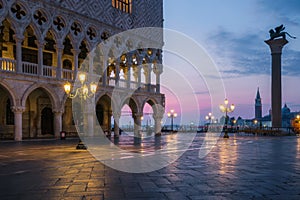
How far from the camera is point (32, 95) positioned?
2772cm

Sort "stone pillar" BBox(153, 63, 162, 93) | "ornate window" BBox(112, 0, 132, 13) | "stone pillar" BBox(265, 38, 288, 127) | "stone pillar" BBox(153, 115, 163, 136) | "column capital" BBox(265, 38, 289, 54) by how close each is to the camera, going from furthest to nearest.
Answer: "column capital" BBox(265, 38, 289, 54) → "stone pillar" BBox(265, 38, 288, 127) → "stone pillar" BBox(153, 63, 162, 93) → "stone pillar" BBox(153, 115, 163, 136) → "ornate window" BBox(112, 0, 132, 13)

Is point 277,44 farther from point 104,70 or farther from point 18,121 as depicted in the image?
point 18,121

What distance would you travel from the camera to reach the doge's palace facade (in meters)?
22.5

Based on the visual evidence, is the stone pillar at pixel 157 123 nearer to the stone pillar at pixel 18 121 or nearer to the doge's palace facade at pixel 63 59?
the doge's palace facade at pixel 63 59

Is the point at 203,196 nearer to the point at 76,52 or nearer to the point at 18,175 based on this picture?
the point at 18,175

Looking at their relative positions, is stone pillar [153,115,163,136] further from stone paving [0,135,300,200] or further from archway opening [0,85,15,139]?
stone paving [0,135,300,200]

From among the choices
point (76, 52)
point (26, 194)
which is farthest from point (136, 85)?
point (26, 194)

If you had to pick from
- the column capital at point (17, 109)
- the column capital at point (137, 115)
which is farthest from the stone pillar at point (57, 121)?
the column capital at point (137, 115)

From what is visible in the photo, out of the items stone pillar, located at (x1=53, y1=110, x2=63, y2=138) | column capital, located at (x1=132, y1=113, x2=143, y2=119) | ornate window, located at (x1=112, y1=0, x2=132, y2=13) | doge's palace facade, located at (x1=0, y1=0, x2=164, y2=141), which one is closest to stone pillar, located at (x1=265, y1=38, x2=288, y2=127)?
doge's palace facade, located at (x1=0, y1=0, x2=164, y2=141)

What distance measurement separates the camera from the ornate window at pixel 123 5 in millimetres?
31289

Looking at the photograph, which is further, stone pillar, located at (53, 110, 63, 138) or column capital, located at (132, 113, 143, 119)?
column capital, located at (132, 113, 143, 119)

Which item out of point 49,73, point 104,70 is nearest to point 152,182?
point 49,73

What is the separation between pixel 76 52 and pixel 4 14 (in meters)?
6.65

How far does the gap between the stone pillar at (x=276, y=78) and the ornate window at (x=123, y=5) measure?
641 inches
